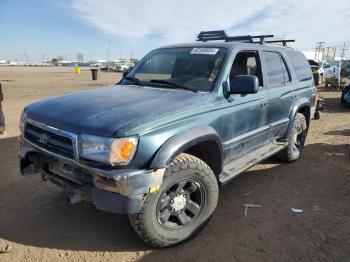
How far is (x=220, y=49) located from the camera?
4.25 meters

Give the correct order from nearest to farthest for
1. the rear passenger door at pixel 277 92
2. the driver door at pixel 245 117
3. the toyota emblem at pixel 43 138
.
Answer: the toyota emblem at pixel 43 138 → the driver door at pixel 245 117 → the rear passenger door at pixel 277 92

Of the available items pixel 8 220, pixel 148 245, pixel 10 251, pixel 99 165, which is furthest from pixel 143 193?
pixel 8 220

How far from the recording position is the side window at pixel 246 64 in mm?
4289

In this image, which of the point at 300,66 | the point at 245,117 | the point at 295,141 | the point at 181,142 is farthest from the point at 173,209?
the point at 300,66

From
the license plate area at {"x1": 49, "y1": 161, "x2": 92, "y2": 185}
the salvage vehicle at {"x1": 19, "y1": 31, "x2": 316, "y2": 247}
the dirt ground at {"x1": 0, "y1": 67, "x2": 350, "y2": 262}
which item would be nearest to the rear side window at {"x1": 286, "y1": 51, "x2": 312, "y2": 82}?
the salvage vehicle at {"x1": 19, "y1": 31, "x2": 316, "y2": 247}

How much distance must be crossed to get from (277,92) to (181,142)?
7.93 ft

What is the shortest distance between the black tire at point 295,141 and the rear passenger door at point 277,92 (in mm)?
387

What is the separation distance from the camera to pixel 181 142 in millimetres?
3125

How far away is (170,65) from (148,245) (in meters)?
2.21

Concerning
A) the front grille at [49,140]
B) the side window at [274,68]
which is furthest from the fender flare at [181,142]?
the side window at [274,68]

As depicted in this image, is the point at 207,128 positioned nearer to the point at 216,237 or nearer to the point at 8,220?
the point at 216,237

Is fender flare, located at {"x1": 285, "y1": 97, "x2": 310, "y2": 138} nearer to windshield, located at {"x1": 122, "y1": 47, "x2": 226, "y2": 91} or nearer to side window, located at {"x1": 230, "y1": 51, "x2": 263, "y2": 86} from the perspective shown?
side window, located at {"x1": 230, "y1": 51, "x2": 263, "y2": 86}

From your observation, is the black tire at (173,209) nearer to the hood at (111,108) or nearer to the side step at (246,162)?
the side step at (246,162)

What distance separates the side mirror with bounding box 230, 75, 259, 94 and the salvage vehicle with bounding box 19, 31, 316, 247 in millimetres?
11
